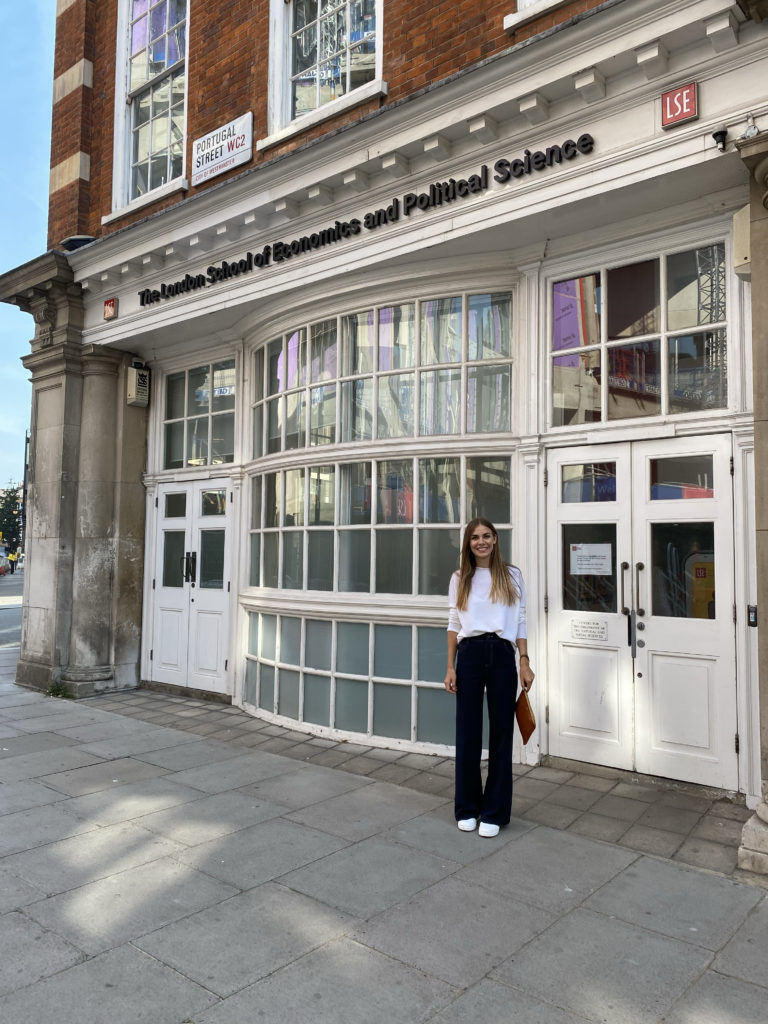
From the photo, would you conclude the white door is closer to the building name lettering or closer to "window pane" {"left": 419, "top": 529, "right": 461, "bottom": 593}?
the building name lettering

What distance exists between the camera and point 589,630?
529cm

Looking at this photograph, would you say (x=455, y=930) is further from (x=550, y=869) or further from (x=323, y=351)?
(x=323, y=351)

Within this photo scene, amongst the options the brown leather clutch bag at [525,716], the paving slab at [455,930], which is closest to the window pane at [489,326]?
the brown leather clutch bag at [525,716]

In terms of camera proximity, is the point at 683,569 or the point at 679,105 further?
the point at 683,569

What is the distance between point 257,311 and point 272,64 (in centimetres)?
229

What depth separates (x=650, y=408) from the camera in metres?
5.14

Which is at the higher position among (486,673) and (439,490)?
(439,490)

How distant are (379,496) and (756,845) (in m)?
3.60

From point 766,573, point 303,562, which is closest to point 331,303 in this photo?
point 303,562

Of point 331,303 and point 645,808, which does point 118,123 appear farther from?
point 645,808

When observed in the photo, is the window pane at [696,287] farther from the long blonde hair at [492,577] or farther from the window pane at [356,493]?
the window pane at [356,493]

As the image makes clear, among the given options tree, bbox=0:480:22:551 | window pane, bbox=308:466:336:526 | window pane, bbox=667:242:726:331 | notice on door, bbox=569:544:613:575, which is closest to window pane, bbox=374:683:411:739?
window pane, bbox=308:466:336:526

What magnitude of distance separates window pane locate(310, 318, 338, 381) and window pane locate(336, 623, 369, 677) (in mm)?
2217

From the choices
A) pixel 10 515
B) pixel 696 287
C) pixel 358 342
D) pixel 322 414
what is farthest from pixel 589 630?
pixel 10 515
